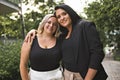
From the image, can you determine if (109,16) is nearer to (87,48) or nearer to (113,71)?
(113,71)

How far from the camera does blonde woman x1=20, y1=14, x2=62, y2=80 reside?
4.49 meters

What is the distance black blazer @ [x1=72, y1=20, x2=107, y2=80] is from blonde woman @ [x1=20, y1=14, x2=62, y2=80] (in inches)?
14.1

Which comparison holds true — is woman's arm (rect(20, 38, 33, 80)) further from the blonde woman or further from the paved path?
the paved path

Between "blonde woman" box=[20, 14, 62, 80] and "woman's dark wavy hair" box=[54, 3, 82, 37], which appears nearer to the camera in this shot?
"woman's dark wavy hair" box=[54, 3, 82, 37]

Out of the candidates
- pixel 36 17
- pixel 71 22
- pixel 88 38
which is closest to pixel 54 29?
pixel 71 22

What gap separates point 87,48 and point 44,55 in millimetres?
588

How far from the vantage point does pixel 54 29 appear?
454 cm

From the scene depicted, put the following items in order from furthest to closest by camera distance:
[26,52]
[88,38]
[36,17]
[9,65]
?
[36,17] → [9,65] → [26,52] → [88,38]

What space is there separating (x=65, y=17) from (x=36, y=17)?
109ft

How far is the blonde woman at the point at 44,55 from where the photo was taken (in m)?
4.49

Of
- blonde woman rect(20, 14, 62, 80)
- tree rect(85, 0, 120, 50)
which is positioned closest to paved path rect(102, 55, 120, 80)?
tree rect(85, 0, 120, 50)

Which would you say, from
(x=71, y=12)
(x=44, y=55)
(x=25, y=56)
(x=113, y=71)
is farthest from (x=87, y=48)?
(x=113, y=71)

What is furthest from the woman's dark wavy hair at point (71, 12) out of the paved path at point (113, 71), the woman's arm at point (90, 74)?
the paved path at point (113, 71)

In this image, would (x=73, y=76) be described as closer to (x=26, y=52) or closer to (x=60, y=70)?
(x=60, y=70)
